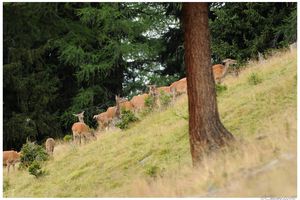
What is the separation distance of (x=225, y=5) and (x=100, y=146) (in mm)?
11531

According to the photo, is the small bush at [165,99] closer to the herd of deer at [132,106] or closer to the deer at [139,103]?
the herd of deer at [132,106]

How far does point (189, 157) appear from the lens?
1272 centimetres

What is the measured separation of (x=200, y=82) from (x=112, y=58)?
69.4 ft

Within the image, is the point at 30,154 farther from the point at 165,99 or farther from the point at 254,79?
the point at 254,79

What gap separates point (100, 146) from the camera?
17.1m

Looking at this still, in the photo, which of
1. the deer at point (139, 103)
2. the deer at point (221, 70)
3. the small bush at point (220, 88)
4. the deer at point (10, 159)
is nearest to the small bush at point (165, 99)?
the deer at point (139, 103)

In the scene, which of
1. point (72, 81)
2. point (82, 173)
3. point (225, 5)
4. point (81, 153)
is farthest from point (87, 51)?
point (82, 173)

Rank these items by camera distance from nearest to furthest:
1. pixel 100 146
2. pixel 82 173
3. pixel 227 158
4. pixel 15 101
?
pixel 227 158 → pixel 82 173 → pixel 100 146 → pixel 15 101

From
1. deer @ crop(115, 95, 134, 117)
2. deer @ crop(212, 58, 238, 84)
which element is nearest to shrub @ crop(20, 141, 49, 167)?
deer @ crop(115, 95, 134, 117)

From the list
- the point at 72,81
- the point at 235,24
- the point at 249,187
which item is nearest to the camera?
the point at 249,187

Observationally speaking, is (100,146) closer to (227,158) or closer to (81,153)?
(81,153)

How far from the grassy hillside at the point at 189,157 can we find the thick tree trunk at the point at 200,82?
0.55 meters

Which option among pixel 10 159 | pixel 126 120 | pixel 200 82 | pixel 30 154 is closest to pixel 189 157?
pixel 200 82

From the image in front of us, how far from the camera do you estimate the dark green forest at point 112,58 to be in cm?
→ 2520
